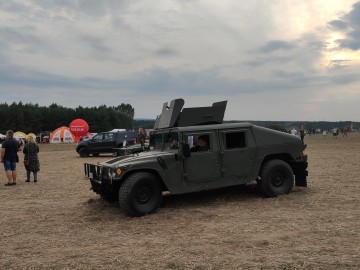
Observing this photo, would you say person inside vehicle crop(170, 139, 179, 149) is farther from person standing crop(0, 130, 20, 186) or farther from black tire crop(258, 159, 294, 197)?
person standing crop(0, 130, 20, 186)

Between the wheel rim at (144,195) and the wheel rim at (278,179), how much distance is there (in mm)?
2827

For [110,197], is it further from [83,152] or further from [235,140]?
[83,152]

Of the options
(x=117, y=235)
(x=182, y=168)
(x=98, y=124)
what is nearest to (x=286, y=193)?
(x=182, y=168)

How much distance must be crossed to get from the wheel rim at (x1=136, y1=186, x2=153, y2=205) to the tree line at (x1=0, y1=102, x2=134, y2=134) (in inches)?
3120

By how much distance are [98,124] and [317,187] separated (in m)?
90.6

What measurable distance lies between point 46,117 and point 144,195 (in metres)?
85.0

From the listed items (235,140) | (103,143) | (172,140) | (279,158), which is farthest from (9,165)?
(103,143)

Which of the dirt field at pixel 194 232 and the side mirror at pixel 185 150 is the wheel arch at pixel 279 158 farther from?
the side mirror at pixel 185 150

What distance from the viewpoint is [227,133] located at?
847 centimetres

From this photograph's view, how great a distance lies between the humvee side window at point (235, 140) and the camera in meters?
8.45

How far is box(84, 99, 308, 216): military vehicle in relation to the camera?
24.8 ft

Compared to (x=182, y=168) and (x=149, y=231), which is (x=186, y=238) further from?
(x=182, y=168)

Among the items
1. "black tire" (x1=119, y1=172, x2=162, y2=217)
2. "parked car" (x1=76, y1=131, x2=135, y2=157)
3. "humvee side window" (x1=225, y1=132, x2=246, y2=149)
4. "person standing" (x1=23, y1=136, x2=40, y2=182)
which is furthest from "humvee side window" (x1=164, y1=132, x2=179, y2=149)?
"parked car" (x1=76, y1=131, x2=135, y2=157)

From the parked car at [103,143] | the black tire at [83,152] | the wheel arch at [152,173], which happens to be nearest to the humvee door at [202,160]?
the wheel arch at [152,173]
